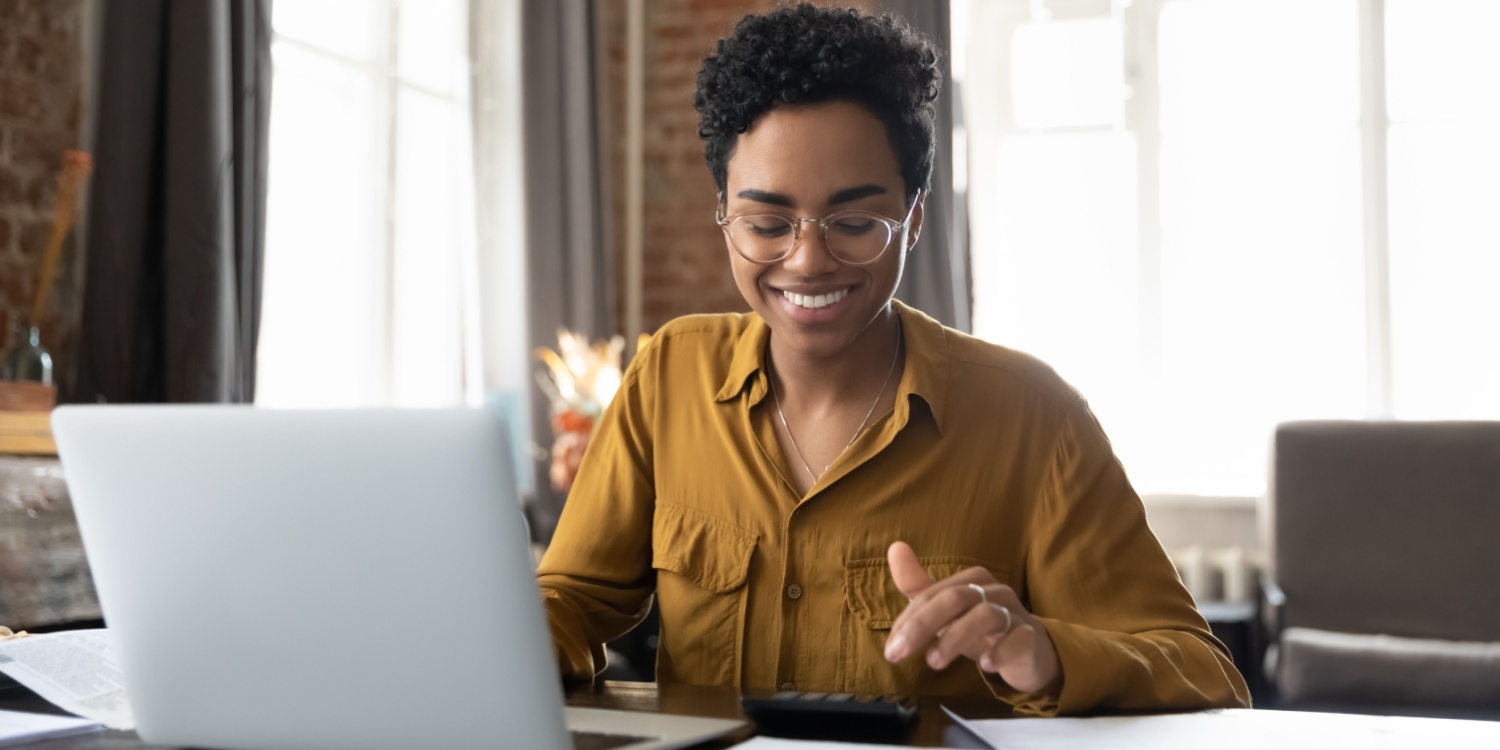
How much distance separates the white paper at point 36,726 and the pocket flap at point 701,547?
1.97ft

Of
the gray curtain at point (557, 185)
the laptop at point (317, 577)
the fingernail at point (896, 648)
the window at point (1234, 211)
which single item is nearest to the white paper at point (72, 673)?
the laptop at point (317, 577)

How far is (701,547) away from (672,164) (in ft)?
11.6

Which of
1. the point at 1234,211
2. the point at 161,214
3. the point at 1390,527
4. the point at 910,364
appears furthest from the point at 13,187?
the point at 1234,211

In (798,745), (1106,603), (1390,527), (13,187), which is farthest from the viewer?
(1390,527)

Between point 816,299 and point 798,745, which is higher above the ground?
point 816,299

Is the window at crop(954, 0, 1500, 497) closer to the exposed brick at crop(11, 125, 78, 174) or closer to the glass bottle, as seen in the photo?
the exposed brick at crop(11, 125, 78, 174)

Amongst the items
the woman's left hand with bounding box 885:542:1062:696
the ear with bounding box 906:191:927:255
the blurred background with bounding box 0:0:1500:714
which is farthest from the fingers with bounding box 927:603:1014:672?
the blurred background with bounding box 0:0:1500:714

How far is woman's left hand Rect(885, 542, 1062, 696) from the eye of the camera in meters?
0.98

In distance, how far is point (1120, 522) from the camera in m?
1.34

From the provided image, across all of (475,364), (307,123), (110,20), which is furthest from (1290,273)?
(110,20)

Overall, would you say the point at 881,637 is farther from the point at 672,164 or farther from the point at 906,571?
the point at 672,164

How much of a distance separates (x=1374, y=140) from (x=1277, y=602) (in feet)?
5.74

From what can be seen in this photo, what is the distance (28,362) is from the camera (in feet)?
7.74

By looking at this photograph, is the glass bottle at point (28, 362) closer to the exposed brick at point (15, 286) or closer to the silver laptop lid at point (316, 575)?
the exposed brick at point (15, 286)
